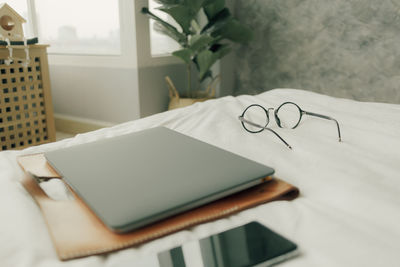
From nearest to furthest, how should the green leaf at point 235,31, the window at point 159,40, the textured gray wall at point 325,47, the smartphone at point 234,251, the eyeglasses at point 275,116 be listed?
the smartphone at point 234,251 < the eyeglasses at point 275,116 < the textured gray wall at point 325,47 < the green leaf at point 235,31 < the window at point 159,40

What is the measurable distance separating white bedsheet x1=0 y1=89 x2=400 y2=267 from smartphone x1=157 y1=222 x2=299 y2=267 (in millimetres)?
17

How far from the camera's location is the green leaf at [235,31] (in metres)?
2.04

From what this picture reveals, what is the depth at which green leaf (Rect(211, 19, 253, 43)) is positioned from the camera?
204cm

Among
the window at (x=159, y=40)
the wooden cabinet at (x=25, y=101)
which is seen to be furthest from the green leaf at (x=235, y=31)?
the wooden cabinet at (x=25, y=101)

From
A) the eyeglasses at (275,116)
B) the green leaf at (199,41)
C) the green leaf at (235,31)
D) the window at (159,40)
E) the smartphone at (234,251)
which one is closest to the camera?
the smartphone at (234,251)

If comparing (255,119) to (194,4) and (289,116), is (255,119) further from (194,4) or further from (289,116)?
(194,4)

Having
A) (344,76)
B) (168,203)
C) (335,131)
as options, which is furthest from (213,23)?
(168,203)

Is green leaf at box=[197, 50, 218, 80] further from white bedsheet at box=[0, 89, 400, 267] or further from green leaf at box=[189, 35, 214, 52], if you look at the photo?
white bedsheet at box=[0, 89, 400, 267]

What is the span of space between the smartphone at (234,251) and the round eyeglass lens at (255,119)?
46cm

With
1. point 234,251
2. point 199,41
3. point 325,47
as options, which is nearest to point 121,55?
point 199,41

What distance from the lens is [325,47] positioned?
2.01m

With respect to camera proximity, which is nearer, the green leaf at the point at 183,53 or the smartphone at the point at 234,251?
the smartphone at the point at 234,251

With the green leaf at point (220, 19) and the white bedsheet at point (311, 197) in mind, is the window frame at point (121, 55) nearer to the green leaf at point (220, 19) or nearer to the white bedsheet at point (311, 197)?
the green leaf at point (220, 19)

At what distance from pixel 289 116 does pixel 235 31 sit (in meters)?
1.28
